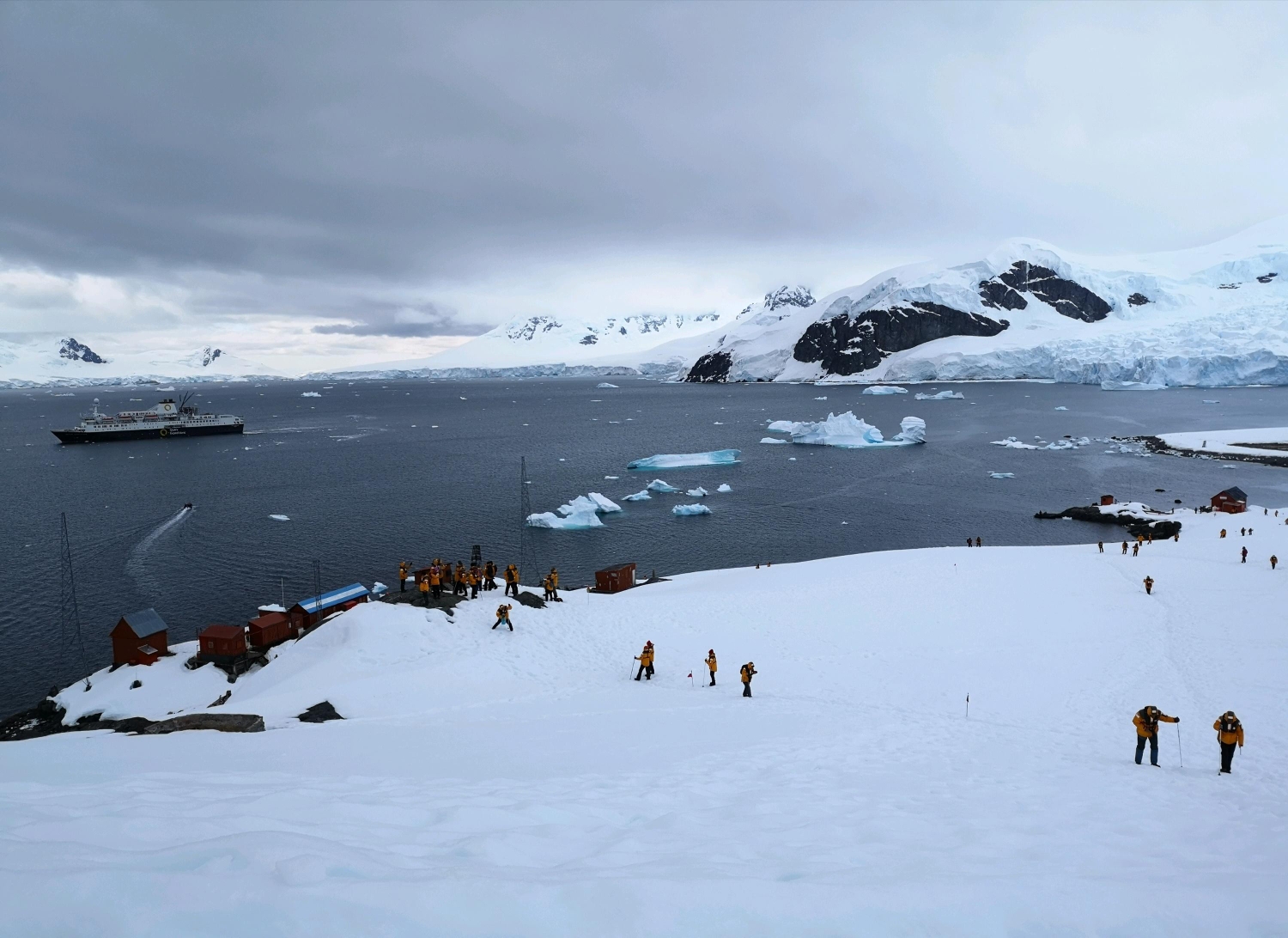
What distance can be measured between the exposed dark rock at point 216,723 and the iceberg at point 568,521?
3065 cm

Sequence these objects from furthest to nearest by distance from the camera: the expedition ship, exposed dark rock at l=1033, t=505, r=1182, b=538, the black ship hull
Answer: the expedition ship
the black ship hull
exposed dark rock at l=1033, t=505, r=1182, b=538

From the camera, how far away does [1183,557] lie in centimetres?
3056

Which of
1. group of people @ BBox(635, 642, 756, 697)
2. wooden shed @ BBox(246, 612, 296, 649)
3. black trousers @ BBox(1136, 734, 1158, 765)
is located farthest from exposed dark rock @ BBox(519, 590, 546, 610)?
black trousers @ BBox(1136, 734, 1158, 765)

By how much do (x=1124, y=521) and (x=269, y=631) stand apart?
154 feet

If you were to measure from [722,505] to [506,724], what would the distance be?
125 feet

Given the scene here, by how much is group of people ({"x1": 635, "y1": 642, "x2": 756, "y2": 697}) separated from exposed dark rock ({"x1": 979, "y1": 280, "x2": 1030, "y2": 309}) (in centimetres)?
20243

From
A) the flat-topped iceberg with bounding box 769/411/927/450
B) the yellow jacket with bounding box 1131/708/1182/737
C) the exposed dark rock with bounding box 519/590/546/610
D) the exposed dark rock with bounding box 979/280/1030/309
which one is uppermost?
the exposed dark rock with bounding box 979/280/1030/309

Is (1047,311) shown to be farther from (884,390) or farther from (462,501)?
(462,501)

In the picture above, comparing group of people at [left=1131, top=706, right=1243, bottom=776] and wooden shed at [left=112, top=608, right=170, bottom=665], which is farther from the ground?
group of people at [left=1131, top=706, right=1243, bottom=776]

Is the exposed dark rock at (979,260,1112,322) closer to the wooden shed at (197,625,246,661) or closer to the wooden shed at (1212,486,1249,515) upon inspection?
the wooden shed at (1212,486,1249,515)

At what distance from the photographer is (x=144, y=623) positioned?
72.5 ft

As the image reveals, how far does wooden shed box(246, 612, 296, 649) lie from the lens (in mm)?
20969

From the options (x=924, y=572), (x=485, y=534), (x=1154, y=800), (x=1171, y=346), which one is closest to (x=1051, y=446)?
(x=924, y=572)

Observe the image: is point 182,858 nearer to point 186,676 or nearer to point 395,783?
point 395,783
